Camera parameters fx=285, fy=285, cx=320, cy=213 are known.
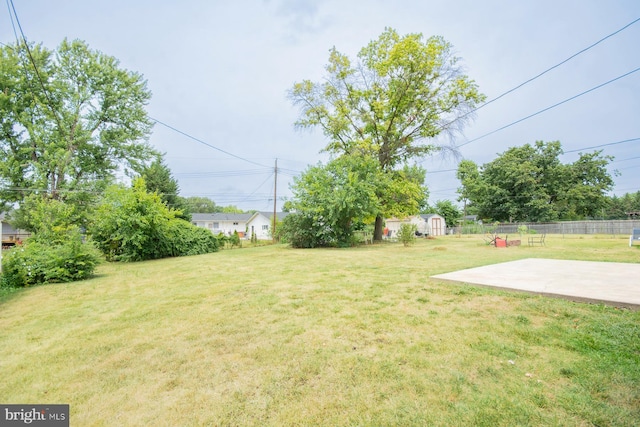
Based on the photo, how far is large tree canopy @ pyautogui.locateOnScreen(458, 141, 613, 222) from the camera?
3428 cm

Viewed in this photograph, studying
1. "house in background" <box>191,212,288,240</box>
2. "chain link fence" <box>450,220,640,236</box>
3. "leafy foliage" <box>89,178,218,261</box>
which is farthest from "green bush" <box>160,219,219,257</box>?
"house in background" <box>191,212,288,240</box>

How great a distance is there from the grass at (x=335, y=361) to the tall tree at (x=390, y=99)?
15.5m

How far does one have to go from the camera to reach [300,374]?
2.48m

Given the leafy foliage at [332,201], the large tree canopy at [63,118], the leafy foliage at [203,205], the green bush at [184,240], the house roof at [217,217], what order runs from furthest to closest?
the leafy foliage at [203,205] → the house roof at [217,217] → the large tree canopy at [63,118] → the leafy foliage at [332,201] → the green bush at [184,240]

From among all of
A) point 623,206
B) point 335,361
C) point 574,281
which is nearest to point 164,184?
point 335,361

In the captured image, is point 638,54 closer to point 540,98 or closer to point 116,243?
point 540,98

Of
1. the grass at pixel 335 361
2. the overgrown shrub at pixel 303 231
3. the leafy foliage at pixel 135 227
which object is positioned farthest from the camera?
the overgrown shrub at pixel 303 231

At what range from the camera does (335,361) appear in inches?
106

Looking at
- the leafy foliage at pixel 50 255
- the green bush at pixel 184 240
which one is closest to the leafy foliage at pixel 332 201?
the green bush at pixel 184 240

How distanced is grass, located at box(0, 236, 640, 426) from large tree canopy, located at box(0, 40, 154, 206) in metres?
17.3

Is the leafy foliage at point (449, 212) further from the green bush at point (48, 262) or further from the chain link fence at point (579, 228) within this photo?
the green bush at point (48, 262)

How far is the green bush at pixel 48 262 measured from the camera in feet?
25.2

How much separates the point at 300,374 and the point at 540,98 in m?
15.3

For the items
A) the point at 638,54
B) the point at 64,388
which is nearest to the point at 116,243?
the point at 64,388
